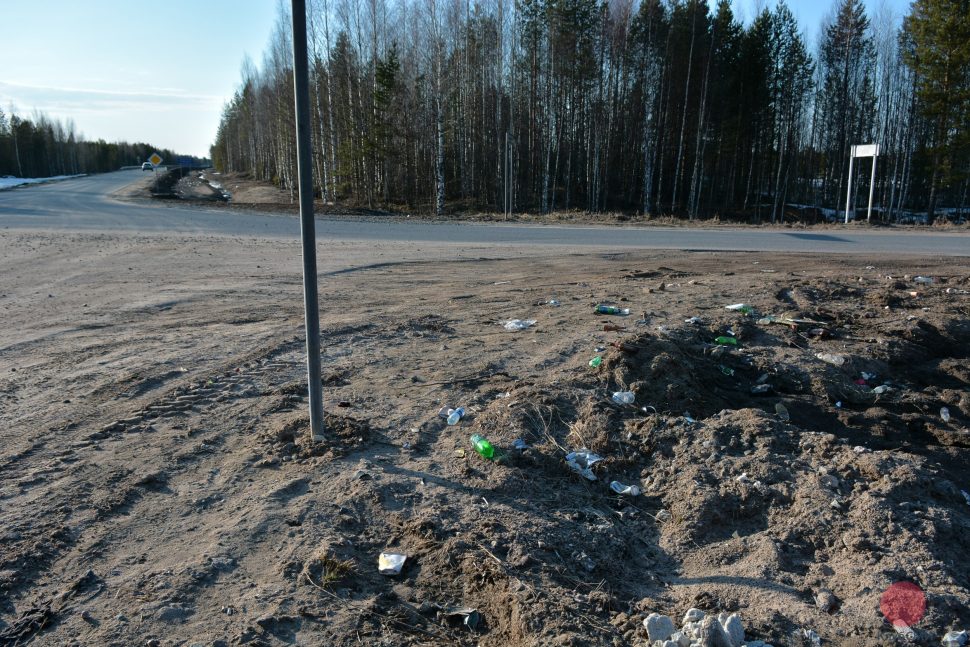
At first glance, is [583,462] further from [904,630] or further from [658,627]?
[904,630]

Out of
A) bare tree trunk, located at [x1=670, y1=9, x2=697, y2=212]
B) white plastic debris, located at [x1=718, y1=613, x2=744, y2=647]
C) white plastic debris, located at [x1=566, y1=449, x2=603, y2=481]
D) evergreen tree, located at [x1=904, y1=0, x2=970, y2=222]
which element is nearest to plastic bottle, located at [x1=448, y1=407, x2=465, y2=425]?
white plastic debris, located at [x1=566, y1=449, x2=603, y2=481]

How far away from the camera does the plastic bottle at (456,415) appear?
4.08m

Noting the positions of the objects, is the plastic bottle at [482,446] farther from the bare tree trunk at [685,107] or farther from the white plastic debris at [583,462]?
the bare tree trunk at [685,107]

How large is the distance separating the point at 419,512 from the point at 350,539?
365 millimetres

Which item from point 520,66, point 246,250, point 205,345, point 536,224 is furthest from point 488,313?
point 520,66

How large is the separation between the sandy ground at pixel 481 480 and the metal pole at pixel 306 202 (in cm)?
32

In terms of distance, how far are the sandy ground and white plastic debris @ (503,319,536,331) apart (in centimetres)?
13

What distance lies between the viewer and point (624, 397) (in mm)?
4414

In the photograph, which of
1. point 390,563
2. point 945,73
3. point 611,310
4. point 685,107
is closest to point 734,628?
point 390,563

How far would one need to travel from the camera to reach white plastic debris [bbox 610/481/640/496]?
3477 millimetres

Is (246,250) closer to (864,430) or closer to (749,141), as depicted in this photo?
(864,430)

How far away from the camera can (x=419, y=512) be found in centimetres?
317

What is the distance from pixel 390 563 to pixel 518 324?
3896mm

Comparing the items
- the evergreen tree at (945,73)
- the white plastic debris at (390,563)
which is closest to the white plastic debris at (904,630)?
the white plastic debris at (390,563)
